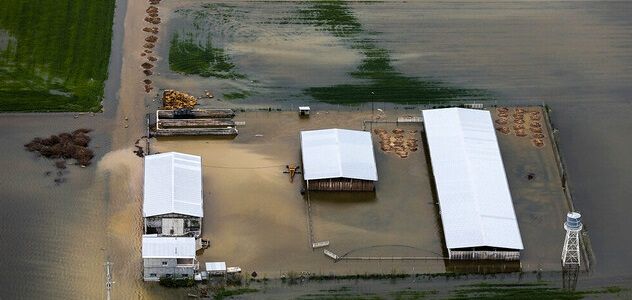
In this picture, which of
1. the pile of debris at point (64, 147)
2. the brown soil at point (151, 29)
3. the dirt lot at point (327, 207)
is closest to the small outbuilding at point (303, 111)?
the dirt lot at point (327, 207)

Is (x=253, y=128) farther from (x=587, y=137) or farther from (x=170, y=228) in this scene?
(x=587, y=137)

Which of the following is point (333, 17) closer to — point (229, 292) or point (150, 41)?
point (150, 41)

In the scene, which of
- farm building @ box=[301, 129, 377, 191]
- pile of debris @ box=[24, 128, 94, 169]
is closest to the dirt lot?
farm building @ box=[301, 129, 377, 191]

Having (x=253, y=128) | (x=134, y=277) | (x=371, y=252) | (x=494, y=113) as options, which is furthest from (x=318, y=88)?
(x=134, y=277)

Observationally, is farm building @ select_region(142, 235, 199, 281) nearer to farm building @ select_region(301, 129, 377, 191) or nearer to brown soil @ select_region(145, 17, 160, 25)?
farm building @ select_region(301, 129, 377, 191)

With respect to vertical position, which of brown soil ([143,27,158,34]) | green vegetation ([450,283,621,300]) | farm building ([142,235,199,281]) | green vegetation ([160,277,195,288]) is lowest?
green vegetation ([450,283,621,300])

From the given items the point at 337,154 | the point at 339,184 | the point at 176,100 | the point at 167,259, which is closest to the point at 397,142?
the point at 337,154
